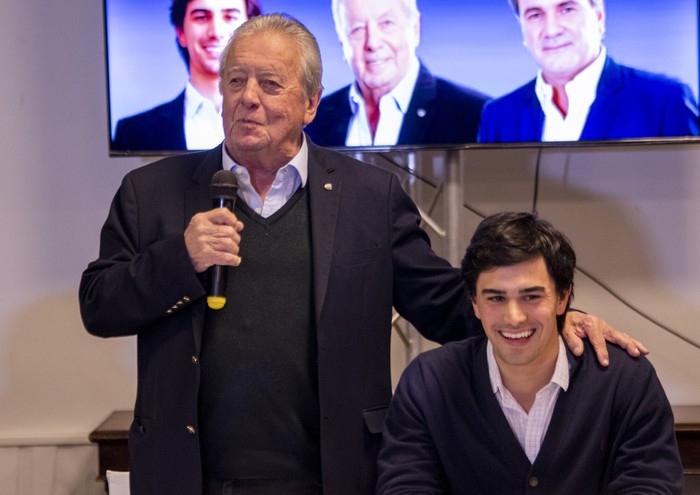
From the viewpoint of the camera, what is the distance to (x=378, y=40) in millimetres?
2994

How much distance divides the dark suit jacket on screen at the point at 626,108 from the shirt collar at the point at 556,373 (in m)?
1.31

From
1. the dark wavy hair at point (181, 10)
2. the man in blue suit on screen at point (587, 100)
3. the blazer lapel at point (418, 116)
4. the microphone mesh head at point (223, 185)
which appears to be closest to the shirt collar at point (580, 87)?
the man in blue suit on screen at point (587, 100)

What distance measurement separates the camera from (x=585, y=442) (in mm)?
1744

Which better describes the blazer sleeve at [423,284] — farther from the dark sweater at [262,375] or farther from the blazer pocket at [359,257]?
the dark sweater at [262,375]

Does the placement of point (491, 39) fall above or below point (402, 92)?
above

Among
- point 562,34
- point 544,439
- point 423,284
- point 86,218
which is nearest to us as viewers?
point 544,439

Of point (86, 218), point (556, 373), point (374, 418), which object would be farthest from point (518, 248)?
point (86, 218)

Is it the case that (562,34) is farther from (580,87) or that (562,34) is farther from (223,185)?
(223,185)

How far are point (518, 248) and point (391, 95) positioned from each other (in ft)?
4.42

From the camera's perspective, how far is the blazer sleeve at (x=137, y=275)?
173cm

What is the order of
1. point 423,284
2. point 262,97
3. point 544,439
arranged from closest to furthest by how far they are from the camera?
point 544,439 < point 262,97 < point 423,284

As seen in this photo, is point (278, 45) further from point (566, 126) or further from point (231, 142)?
point (566, 126)

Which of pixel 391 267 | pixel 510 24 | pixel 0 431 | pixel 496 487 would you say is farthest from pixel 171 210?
pixel 0 431

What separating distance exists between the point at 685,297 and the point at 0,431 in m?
2.55
